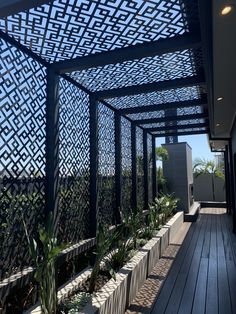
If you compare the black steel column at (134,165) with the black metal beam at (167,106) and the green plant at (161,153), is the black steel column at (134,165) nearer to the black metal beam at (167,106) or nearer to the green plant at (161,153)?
the black metal beam at (167,106)

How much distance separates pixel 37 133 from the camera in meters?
3.19

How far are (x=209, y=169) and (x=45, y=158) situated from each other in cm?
1395

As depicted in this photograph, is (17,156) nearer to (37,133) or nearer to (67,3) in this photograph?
(37,133)

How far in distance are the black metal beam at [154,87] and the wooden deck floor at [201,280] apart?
9.36 ft

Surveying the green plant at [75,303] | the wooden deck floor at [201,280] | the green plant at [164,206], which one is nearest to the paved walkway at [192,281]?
the wooden deck floor at [201,280]

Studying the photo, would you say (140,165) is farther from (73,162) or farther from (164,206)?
(73,162)

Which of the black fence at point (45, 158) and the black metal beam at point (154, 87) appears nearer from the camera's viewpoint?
the black fence at point (45, 158)

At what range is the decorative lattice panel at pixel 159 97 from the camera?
5.00 metres

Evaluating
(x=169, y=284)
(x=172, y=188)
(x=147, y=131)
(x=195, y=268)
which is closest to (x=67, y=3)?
(x=169, y=284)

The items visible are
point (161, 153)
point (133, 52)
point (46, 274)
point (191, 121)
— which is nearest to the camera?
point (46, 274)

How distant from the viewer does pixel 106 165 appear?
544 centimetres

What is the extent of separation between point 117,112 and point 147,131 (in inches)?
109

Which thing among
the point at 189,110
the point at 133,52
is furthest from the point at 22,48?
the point at 189,110

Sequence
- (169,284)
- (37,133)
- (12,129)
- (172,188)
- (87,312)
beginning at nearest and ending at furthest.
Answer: (87,312) < (12,129) < (37,133) < (169,284) < (172,188)
